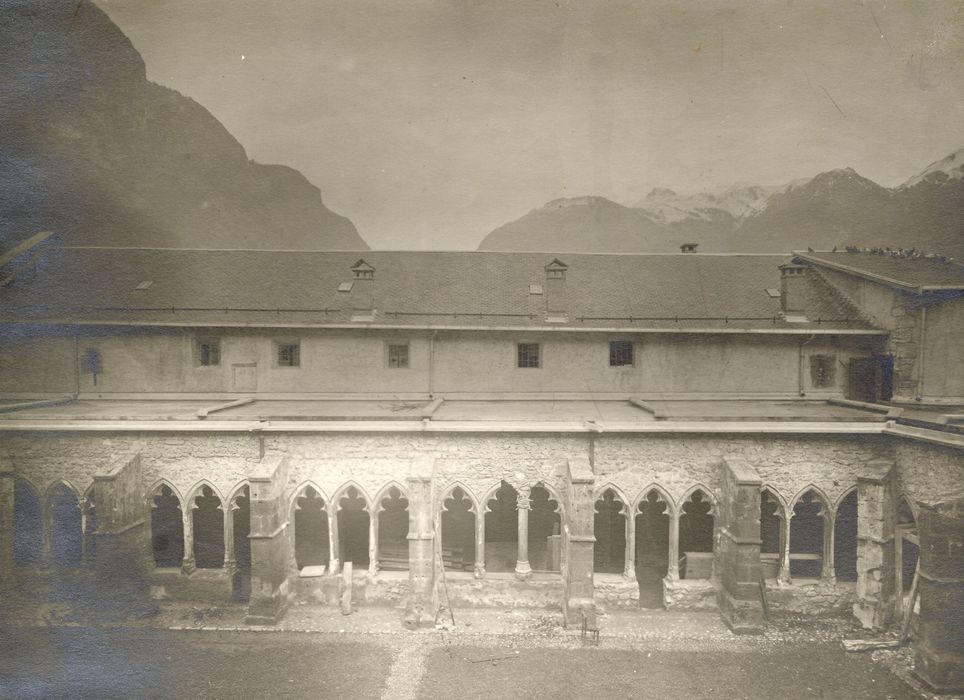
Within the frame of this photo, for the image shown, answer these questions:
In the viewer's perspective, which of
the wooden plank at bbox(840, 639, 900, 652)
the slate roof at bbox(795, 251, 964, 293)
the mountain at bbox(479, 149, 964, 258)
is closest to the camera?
the wooden plank at bbox(840, 639, 900, 652)

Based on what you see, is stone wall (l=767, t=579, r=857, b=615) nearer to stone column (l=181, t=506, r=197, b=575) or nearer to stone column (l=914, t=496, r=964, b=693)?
stone column (l=914, t=496, r=964, b=693)

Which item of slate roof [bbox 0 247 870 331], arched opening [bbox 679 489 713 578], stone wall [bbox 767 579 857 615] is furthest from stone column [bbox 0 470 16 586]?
stone wall [bbox 767 579 857 615]

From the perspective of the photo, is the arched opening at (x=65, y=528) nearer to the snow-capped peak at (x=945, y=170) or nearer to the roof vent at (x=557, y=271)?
the roof vent at (x=557, y=271)

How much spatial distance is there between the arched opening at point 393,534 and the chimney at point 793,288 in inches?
606

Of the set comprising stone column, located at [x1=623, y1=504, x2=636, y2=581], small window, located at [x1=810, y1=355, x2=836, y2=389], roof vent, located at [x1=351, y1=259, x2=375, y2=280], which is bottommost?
stone column, located at [x1=623, y1=504, x2=636, y2=581]

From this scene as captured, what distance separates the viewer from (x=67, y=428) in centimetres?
1147

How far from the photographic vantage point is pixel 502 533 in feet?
52.7

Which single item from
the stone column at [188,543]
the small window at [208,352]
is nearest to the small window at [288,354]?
the small window at [208,352]

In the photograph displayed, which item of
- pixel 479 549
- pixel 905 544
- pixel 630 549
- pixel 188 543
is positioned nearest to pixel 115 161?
pixel 188 543

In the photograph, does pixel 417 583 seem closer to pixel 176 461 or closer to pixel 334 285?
pixel 176 461

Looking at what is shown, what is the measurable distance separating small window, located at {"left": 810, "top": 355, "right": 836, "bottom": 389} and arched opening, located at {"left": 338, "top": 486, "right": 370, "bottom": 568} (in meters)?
16.5

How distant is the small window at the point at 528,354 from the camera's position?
17812mm

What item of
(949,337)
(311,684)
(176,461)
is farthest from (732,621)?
(176,461)

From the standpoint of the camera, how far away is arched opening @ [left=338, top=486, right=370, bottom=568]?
14704 mm
